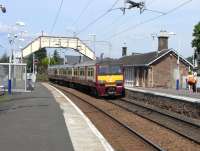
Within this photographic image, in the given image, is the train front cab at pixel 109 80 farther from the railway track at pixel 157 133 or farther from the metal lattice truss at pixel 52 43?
the metal lattice truss at pixel 52 43

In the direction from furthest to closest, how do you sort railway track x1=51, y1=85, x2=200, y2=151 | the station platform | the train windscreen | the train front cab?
1. the train windscreen
2. the train front cab
3. railway track x1=51, y1=85, x2=200, y2=151
4. the station platform

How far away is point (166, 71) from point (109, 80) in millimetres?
27450

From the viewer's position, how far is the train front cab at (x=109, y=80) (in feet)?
114

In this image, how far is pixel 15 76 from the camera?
127ft

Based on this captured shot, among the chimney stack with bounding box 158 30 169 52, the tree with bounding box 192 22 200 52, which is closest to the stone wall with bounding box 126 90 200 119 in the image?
the chimney stack with bounding box 158 30 169 52

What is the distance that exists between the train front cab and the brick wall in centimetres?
2446

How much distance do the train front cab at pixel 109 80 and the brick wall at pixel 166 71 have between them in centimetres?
2446

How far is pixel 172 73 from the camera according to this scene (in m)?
62.0

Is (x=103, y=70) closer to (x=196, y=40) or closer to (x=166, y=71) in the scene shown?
(x=166, y=71)

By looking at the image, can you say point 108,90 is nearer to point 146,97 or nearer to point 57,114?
point 146,97

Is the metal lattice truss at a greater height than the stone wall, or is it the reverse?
the metal lattice truss

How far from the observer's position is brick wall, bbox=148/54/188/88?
60125 millimetres

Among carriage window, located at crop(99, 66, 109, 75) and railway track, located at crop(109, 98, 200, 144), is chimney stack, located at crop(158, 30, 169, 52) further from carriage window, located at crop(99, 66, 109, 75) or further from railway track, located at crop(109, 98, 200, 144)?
railway track, located at crop(109, 98, 200, 144)

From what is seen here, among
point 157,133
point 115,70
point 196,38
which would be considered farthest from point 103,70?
point 196,38
